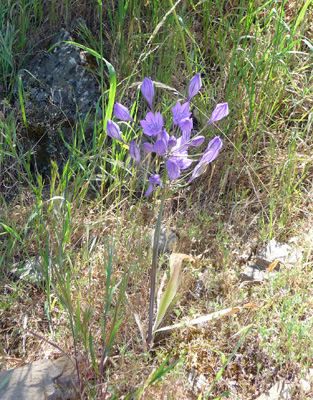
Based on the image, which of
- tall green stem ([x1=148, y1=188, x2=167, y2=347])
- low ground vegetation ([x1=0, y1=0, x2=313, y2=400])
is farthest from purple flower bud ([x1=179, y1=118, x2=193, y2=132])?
low ground vegetation ([x1=0, y1=0, x2=313, y2=400])

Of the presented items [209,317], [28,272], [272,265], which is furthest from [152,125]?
[28,272]

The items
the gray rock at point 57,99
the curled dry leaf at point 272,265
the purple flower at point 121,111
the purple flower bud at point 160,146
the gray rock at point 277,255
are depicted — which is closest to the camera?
the purple flower bud at point 160,146

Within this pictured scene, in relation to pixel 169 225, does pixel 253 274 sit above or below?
below

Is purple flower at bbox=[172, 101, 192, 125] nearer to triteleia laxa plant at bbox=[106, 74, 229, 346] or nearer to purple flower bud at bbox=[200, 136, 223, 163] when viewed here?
triteleia laxa plant at bbox=[106, 74, 229, 346]

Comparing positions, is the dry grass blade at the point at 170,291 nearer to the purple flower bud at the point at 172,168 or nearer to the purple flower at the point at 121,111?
the purple flower bud at the point at 172,168

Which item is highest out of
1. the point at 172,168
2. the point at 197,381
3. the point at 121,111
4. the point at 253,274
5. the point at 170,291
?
the point at 121,111

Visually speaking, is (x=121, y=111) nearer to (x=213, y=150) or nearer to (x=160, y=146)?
(x=160, y=146)

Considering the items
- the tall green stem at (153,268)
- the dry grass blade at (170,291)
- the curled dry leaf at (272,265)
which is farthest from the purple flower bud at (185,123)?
the curled dry leaf at (272,265)
